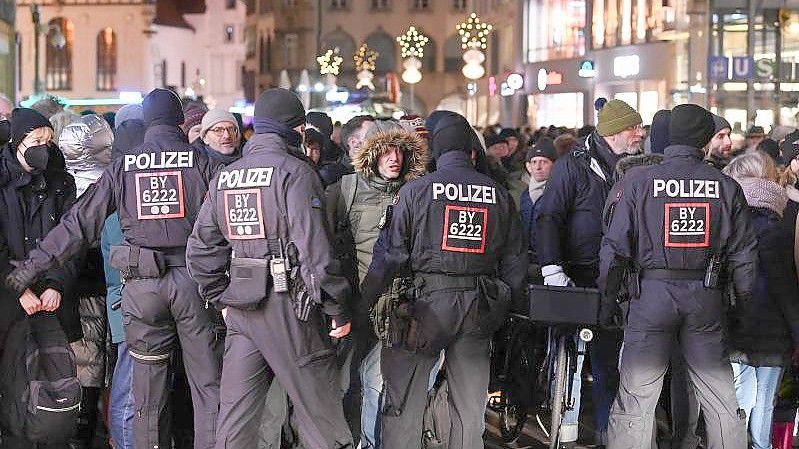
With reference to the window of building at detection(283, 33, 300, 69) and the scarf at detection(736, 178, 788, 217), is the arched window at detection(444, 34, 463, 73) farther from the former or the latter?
the scarf at detection(736, 178, 788, 217)

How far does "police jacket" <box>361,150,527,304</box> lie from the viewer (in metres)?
8.46

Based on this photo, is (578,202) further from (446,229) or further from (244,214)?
(244,214)

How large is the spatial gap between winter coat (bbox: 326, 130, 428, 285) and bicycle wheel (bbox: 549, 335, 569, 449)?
1295 mm

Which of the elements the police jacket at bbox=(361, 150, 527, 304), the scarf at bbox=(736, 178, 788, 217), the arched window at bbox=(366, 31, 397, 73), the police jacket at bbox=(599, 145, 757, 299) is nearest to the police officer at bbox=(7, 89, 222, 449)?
the police jacket at bbox=(361, 150, 527, 304)

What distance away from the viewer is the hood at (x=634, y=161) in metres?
9.41

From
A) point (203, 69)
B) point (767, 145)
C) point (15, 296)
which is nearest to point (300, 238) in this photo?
point (15, 296)

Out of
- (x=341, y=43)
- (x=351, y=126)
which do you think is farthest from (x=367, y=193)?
(x=341, y=43)

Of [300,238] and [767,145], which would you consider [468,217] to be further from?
[767,145]

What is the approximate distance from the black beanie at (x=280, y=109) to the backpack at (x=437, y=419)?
6.06 feet

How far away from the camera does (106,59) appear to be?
349 feet

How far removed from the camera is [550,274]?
9.48m

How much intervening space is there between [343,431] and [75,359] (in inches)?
98.3

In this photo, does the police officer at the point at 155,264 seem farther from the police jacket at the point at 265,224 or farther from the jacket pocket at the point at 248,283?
the jacket pocket at the point at 248,283

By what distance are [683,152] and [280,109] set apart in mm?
2127
